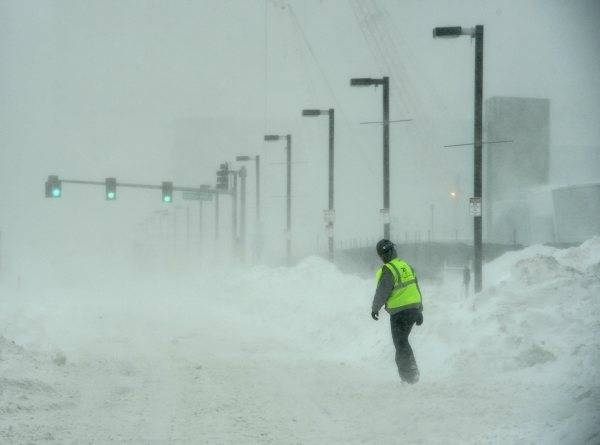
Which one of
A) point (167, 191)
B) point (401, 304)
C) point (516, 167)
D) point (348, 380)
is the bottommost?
point (348, 380)

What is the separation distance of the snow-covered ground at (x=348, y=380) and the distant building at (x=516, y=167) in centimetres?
7402

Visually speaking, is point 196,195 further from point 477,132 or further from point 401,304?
point 401,304

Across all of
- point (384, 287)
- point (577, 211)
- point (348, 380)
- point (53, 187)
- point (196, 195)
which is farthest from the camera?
point (577, 211)

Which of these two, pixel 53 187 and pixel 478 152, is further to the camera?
pixel 53 187

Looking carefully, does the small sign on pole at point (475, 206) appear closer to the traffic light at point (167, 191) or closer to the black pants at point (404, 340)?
the black pants at point (404, 340)

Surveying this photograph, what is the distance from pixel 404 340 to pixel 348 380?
1426mm

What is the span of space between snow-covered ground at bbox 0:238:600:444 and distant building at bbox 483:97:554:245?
7402 centimetres

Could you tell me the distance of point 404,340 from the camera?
9602 millimetres

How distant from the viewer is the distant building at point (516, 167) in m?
88.5

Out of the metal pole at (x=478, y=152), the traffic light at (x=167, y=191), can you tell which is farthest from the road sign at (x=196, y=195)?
the metal pole at (x=478, y=152)

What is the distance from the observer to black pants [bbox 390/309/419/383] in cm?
957

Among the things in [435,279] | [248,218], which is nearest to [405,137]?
[248,218]

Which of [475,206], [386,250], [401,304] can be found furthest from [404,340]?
[475,206]

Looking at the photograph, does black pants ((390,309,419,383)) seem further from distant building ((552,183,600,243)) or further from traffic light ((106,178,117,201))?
distant building ((552,183,600,243))
